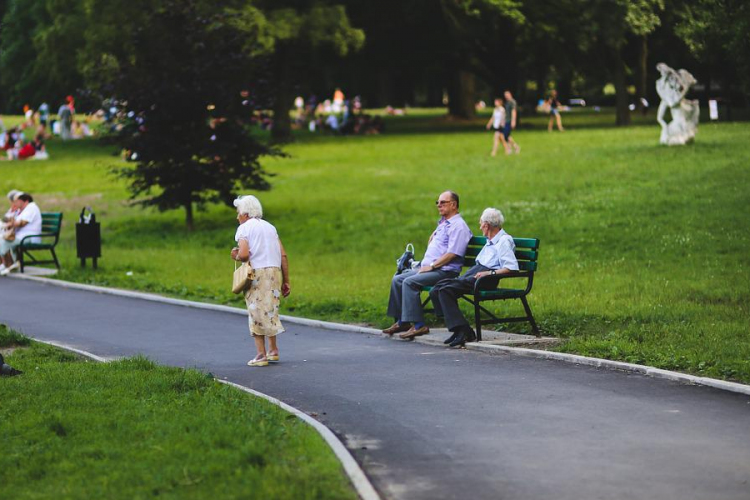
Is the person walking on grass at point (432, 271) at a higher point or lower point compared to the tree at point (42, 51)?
lower

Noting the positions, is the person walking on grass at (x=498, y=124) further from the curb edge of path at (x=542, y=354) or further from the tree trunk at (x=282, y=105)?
the curb edge of path at (x=542, y=354)

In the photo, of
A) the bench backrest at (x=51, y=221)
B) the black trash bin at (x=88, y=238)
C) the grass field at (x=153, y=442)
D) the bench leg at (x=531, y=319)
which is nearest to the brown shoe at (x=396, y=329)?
the bench leg at (x=531, y=319)

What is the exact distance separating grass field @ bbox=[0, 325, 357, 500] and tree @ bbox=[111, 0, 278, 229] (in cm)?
1846

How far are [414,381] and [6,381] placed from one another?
3485 mm

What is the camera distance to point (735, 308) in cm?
1505

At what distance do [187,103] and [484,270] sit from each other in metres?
16.3

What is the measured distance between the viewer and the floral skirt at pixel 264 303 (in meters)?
12.4

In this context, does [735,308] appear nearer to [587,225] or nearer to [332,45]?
[587,225]

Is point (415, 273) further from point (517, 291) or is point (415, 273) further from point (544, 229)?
point (544, 229)

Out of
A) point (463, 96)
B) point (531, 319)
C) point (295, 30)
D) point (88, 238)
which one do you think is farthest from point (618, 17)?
point (531, 319)

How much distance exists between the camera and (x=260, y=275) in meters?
12.5

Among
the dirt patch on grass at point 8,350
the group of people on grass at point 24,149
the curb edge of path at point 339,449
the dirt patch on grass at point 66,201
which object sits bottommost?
the dirt patch on grass at point 8,350

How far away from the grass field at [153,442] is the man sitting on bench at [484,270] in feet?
11.5

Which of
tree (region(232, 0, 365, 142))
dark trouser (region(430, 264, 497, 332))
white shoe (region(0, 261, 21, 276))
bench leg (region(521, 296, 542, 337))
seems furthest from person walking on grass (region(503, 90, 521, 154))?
bench leg (region(521, 296, 542, 337))
